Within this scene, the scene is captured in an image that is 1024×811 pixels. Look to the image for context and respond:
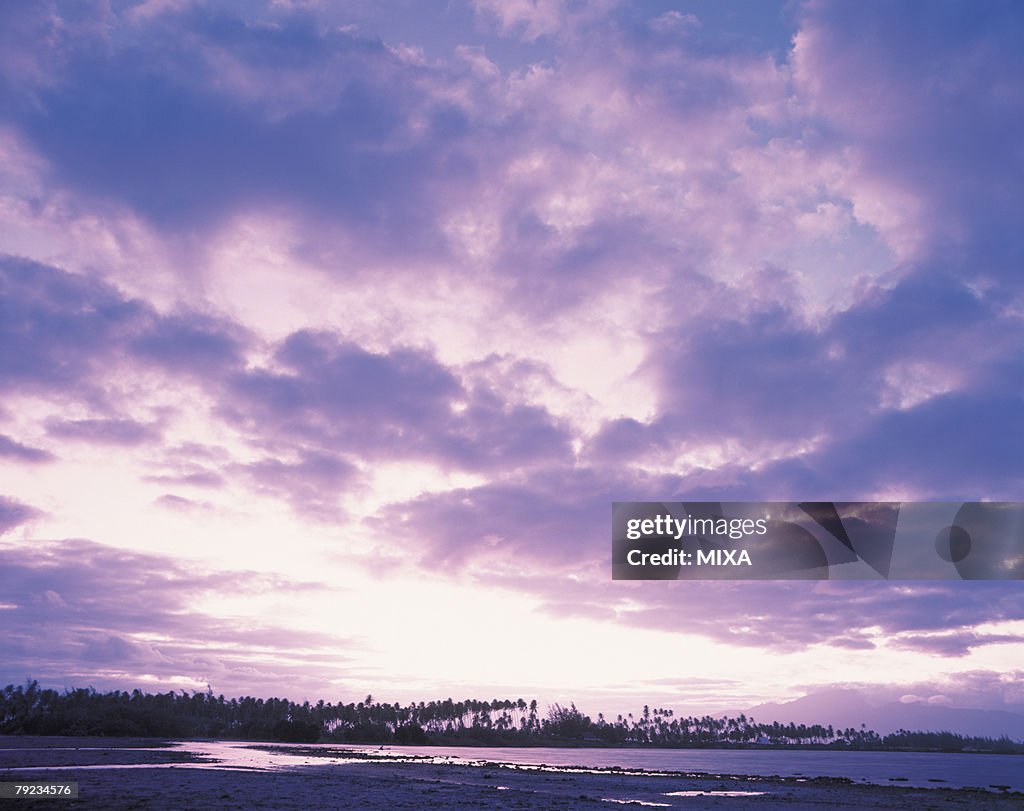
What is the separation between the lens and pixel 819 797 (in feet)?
246

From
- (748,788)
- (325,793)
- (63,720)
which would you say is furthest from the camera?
(63,720)

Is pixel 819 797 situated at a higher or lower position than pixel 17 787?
lower

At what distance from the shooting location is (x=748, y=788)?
3342 inches

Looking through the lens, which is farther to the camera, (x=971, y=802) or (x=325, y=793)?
(x=971, y=802)

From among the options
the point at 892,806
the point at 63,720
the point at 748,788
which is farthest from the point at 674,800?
the point at 63,720

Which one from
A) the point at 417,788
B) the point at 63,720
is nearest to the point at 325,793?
the point at 417,788

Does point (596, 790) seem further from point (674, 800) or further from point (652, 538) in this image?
point (652, 538)

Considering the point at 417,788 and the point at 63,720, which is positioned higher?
the point at 417,788

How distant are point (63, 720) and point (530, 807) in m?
203

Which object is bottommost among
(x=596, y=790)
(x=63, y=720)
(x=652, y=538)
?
(x=63, y=720)

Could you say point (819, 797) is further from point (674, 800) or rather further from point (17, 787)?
point (17, 787)

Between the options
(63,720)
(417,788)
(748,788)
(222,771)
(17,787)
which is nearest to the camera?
(17,787)

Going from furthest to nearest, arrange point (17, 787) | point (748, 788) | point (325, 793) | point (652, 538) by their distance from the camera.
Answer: point (748, 788), point (325, 793), point (652, 538), point (17, 787)

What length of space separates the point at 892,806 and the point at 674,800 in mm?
19945
